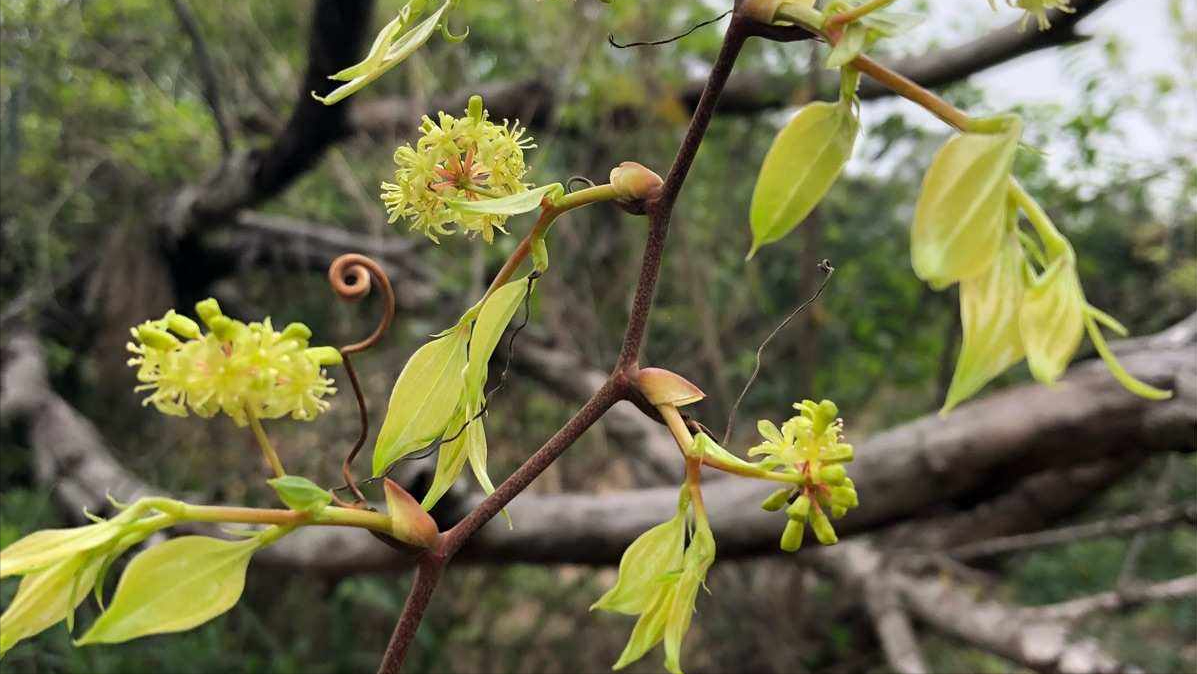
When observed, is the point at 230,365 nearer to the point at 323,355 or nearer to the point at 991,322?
the point at 323,355

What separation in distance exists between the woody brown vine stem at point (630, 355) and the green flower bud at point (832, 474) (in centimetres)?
6

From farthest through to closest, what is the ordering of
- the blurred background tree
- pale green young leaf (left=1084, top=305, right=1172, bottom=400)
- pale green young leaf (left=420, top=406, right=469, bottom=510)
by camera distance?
the blurred background tree
pale green young leaf (left=420, top=406, right=469, bottom=510)
pale green young leaf (left=1084, top=305, right=1172, bottom=400)

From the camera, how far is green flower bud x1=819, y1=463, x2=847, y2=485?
25 centimetres

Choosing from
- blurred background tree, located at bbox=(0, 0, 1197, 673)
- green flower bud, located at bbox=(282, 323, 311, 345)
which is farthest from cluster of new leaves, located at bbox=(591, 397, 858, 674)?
blurred background tree, located at bbox=(0, 0, 1197, 673)

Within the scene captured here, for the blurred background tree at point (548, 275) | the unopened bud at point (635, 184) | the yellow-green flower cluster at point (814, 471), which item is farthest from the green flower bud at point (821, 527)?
the blurred background tree at point (548, 275)

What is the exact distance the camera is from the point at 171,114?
1580 mm

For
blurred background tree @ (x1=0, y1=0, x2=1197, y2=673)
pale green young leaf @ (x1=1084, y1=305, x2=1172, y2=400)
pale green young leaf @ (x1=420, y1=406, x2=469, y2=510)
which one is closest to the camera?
pale green young leaf @ (x1=1084, y1=305, x2=1172, y2=400)

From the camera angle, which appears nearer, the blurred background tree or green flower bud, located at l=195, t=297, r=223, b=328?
green flower bud, located at l=195, t=297, r=223, b=328

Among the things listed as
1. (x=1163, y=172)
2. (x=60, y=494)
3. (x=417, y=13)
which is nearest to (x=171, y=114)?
(x=60, y=494)

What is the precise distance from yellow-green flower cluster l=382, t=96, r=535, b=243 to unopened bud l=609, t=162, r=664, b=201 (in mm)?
37

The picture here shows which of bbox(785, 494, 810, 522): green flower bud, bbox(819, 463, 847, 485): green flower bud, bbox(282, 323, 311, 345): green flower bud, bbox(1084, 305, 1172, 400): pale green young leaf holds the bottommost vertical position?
bbox(785, 494, 810, 522): green flower bud

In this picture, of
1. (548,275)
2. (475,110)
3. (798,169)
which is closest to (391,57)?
(475,110)

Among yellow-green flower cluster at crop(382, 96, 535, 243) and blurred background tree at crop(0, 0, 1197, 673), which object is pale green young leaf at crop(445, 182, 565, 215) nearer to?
yellow-green flower cluster at crop(382, 96, 535, 243)

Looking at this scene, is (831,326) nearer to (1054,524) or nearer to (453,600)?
(1054,524)
